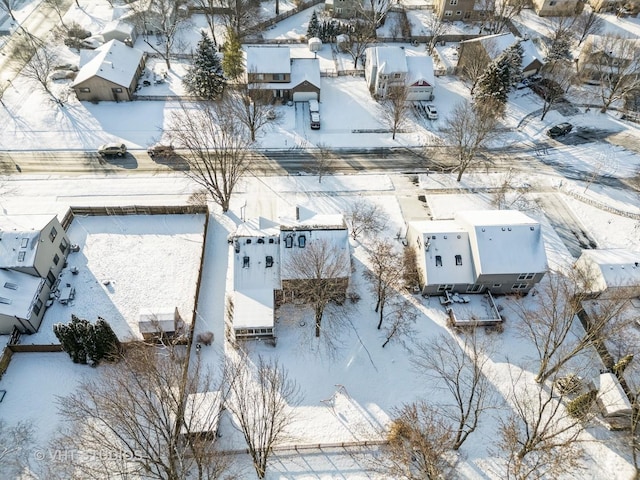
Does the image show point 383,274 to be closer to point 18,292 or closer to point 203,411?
point 203,411

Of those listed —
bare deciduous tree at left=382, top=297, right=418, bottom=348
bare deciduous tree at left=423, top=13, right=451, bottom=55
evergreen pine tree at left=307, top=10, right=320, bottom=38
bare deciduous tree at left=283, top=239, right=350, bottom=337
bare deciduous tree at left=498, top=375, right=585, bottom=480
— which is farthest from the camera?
evergreen pine tree at left=307, top=10, right=320, bottom=38

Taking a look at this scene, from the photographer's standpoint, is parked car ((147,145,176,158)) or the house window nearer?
the house window

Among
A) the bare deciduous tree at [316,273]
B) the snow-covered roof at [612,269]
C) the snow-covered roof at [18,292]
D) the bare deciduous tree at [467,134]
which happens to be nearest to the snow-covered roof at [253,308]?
the bare deciduous tree at [316,273]

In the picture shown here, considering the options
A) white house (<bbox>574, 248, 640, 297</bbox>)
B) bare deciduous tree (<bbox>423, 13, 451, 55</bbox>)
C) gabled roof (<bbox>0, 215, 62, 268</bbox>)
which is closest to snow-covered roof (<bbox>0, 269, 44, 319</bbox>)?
gabled roof (<bbox>0, 215, 62, 268</bbox>)

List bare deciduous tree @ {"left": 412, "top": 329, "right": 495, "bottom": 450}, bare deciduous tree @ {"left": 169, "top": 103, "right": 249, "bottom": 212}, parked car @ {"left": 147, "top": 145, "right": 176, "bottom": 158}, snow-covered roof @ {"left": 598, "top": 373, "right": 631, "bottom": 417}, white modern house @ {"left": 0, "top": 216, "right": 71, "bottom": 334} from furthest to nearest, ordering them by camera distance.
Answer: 1. parked car @ {"left": 147, "top": 145, "right": 176, "bottom": 158}
2. bare deciduous tree @ {"left": 169, "top": 103, "right": 249, "bottom": 212}
3. white modern house @ {"left": 0, "top": 216, "right": 71, "bottom": 334}
4. bare deciduous tree @ {"left": 412, "top": 329, "right": 495, "bottom": 450}
5. snow-covered roof @ {"left": 598, "top": 373, "right": 631, "bottom": 417}

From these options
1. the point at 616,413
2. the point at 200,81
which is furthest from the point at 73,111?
the point at 616,413

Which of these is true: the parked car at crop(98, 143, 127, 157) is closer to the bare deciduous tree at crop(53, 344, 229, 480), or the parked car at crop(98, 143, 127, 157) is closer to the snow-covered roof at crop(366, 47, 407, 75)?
the bare deciduous tree at crop(53, 344, 229, 480)

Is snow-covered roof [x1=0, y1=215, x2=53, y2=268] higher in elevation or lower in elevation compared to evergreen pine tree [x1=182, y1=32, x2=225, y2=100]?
lower

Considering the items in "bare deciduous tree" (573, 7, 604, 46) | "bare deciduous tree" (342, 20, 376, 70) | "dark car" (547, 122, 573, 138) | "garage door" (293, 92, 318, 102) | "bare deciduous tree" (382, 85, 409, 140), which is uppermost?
"bare deciduous tree" (573, 7, 604, 46)
